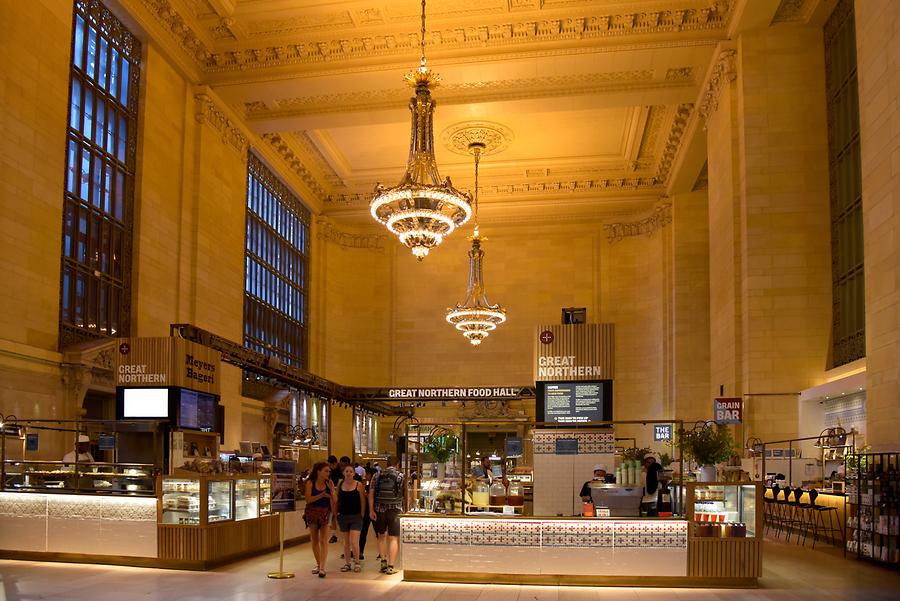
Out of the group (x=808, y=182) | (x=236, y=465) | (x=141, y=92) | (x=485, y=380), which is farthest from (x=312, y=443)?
(x=808, y=182)

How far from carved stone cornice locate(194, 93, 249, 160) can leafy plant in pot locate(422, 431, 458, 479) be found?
10244mm

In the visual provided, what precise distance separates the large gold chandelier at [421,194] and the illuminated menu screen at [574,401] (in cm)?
278

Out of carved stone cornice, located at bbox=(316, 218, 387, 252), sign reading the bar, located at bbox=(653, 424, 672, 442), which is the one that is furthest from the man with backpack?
carved stone cornice, located at bbox=(316, 218, 387, 252)

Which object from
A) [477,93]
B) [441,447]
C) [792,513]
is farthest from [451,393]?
[441,447]

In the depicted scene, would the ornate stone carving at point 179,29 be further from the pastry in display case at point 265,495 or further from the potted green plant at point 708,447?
the potted green plant at point 708,447

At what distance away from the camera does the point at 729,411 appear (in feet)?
45.5

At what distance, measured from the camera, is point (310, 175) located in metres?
24.5

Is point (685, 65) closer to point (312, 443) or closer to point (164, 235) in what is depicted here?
point (164, 235)

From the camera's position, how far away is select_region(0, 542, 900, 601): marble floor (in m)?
8.30

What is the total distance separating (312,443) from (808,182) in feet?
48.9

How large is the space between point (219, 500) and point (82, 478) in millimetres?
1683

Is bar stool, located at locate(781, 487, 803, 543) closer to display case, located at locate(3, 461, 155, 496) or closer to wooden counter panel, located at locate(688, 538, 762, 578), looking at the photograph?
wooden counter panel, located at locate(688, 538, 762, 578)

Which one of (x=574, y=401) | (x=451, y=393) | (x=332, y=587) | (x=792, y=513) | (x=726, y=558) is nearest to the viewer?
(x=332, y=587)

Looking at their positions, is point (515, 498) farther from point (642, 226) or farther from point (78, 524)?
point (642, 226)
